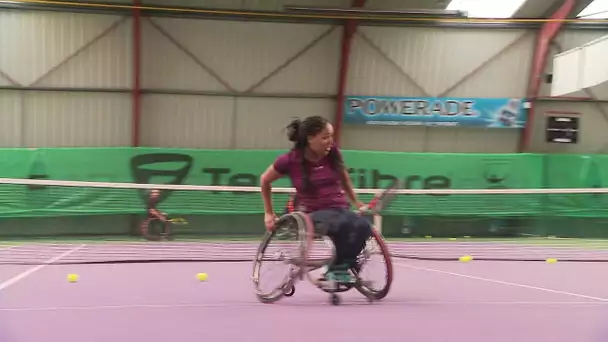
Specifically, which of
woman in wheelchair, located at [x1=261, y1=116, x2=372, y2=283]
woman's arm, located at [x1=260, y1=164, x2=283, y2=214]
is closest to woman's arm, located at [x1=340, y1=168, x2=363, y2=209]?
woman in wheelchair, located at [x1=261, y1=116, x2=372, y2=283]

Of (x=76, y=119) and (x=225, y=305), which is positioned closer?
(x=225, y=305)

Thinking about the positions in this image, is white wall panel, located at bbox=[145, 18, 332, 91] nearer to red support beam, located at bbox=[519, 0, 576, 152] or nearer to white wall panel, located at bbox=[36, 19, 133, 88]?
white wall panel, located at bbox=[36, 19, 133, 88]

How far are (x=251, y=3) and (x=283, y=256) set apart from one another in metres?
7.72

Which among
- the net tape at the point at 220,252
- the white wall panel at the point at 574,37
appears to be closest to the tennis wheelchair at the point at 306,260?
the net tape at the point at 220,252

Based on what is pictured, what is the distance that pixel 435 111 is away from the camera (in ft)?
35.1

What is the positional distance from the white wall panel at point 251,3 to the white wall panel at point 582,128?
15.0ft

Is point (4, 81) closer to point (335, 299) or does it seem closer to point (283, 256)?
point (283, 256)

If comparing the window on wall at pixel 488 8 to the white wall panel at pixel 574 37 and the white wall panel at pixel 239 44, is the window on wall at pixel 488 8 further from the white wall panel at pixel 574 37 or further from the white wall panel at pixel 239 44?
the white wall panel at pixel 239 44

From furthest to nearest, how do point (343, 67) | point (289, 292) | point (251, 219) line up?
1. point (343, 67)
2. point (251, 219)
3. point (289, 292)

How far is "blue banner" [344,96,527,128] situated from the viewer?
1059 centimetres

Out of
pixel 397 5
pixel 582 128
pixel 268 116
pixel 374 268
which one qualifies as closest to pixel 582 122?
pixel 582 128

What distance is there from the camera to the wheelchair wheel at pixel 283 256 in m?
2.94

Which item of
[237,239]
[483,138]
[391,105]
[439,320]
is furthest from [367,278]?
[483,138]

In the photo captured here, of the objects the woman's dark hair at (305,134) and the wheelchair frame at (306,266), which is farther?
the woman's dark hair at (305,134)
